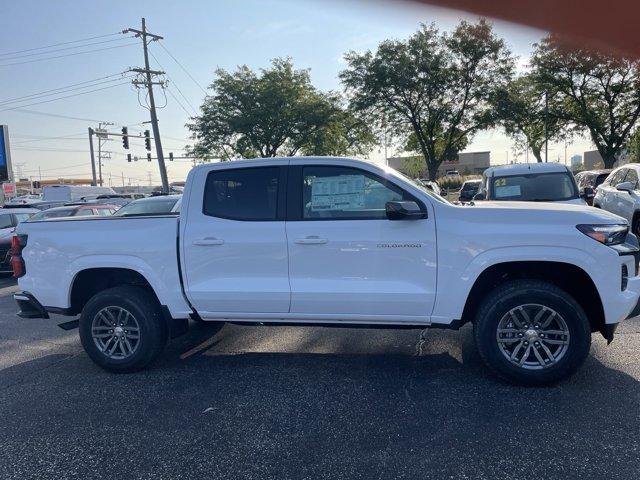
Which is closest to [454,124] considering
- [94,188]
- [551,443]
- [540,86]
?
[540,86]

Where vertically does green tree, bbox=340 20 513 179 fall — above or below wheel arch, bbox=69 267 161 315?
above

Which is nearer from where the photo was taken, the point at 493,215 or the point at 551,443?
the point at 551,443

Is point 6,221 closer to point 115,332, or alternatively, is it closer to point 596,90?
point 115,332

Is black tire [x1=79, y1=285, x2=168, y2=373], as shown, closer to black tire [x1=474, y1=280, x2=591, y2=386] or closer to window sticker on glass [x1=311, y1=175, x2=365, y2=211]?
window sticker on glass [x1=311, y1=175, x2=365, y2=211]

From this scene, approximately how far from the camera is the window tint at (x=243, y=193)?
4.44 metres

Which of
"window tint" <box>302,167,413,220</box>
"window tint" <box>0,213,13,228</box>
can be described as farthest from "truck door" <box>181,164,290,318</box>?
"window tint" <box>0,213,13,228</box>

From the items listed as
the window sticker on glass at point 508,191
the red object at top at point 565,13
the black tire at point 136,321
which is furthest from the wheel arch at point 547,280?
the window sticker on glass at point 508,191

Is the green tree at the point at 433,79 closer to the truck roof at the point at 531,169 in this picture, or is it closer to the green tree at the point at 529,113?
the green tree at the point at 529,113

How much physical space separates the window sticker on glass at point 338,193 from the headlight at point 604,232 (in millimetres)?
1755

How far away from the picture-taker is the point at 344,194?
4.32 metres

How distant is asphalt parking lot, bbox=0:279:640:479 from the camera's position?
3.05 m

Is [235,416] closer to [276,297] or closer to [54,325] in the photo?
[276,297]

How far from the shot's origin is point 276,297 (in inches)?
170

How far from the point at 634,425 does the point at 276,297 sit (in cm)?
278
